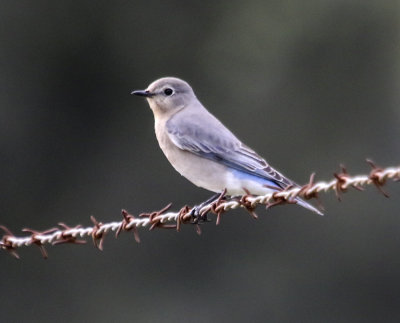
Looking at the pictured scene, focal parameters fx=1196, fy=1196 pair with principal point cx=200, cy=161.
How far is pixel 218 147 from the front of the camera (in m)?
8.76

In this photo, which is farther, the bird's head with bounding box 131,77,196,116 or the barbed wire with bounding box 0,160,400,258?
the bird's head with bounding box 131,77,196,116

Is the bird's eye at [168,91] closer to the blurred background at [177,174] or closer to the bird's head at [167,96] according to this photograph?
the bird's head at [167,96]

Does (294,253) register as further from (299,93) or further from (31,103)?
(31,103)

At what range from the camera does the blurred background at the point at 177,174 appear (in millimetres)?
19188

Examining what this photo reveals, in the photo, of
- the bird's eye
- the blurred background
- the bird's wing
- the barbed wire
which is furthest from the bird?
the blurred background

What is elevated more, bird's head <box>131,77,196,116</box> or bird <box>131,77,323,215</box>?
bird's head <box>131,77,196,116</box>

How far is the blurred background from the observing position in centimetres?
1919

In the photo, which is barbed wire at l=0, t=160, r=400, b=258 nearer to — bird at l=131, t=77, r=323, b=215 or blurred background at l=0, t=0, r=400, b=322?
bird at l=131, t=77, r=323, b=215

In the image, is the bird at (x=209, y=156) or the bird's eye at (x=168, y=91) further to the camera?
the bird's eye at (x=168, y=91)

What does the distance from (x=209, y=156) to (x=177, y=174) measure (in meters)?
10.0

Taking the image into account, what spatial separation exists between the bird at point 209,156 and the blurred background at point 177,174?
8892mm

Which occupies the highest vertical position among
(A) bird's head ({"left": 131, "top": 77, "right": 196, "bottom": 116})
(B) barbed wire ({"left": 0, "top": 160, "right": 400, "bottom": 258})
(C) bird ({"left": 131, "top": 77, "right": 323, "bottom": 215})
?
(A) bird's head ({"left": 131, "top": 77, "right": 196, "bottom": 116})

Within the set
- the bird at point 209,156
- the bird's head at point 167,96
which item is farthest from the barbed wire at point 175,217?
the bird's head at point 167,96

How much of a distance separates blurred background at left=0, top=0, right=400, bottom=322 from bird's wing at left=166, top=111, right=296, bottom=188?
9137mm
